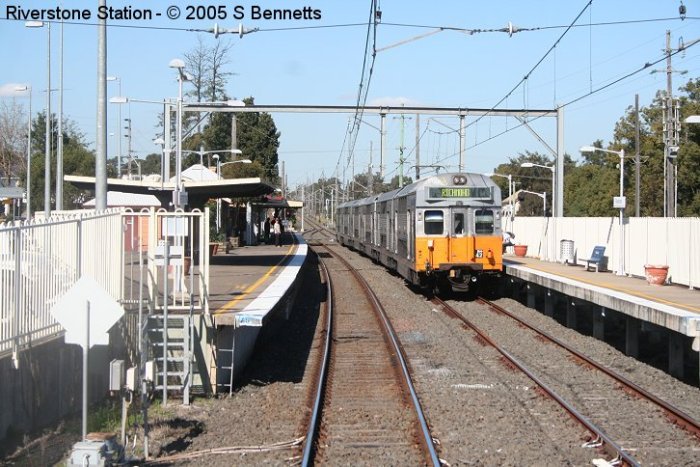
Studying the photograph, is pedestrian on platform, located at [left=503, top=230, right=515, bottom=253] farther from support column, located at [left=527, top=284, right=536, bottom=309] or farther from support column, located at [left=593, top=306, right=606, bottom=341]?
support column, located at [left=593, top=306, right=606, bottom=341]

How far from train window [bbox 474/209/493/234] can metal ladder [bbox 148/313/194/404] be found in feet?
38.5

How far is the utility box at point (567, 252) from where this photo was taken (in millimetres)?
26469

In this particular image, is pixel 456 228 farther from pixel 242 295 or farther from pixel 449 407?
pixel 449 407

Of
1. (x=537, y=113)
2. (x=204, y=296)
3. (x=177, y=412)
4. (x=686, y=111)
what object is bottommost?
(x=177, y=412)

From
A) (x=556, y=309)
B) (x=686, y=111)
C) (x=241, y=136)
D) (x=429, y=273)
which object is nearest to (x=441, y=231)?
(x=429, y=273)

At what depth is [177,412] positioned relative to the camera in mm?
10430

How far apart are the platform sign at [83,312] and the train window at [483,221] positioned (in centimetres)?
1485

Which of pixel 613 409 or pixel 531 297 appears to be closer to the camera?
pixel 613 409

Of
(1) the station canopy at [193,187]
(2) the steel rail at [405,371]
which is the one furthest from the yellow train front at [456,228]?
(1) the station canopy at [193,187]

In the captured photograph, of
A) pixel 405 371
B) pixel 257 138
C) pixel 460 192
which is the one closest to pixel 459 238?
pixel 460 192

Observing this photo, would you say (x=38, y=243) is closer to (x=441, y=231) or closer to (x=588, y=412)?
(x=588, y=412)

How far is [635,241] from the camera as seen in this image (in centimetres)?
2186

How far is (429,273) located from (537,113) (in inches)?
385

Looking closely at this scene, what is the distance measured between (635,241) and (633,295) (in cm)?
669
